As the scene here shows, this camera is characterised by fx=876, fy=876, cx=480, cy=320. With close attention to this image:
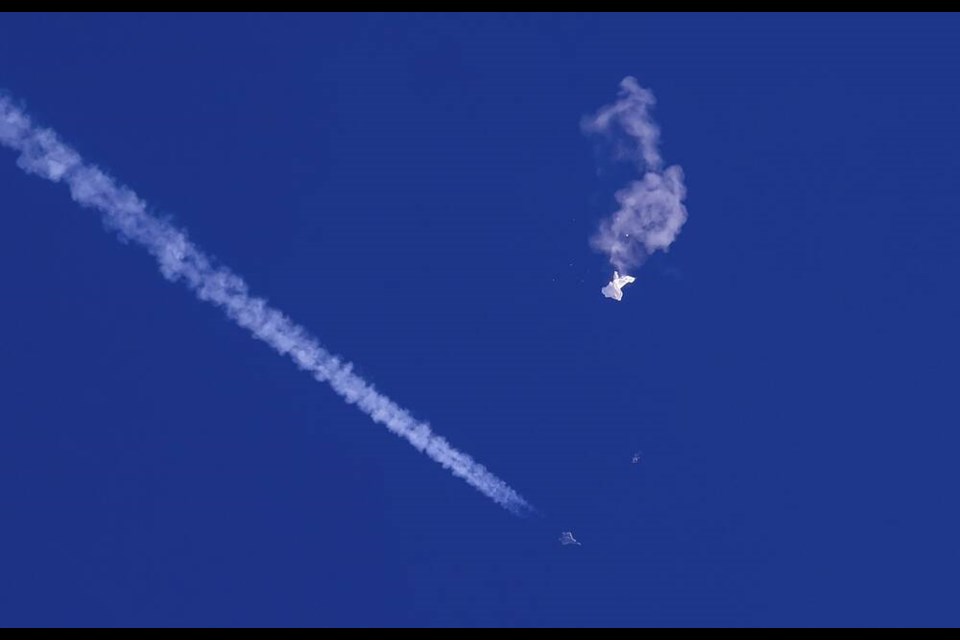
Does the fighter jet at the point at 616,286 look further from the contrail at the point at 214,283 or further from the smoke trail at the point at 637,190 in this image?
the contrail at the point at 214,283

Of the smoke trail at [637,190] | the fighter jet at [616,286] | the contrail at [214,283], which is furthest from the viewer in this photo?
the fighter jet at [616,286]

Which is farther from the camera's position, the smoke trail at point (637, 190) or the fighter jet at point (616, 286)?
the fighter jet at point (616, 286)

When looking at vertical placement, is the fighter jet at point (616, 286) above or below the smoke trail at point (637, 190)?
below

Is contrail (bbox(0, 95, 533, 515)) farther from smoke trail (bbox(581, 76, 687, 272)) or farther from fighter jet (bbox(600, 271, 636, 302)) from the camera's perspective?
smoke trail (bbox(581, 76, 687, 272))

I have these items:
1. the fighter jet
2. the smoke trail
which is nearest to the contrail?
the fighter jet

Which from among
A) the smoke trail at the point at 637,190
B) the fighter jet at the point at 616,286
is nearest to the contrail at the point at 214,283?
the fighter jet at the point at 616,286

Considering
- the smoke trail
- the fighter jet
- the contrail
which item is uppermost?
the smoke trail
